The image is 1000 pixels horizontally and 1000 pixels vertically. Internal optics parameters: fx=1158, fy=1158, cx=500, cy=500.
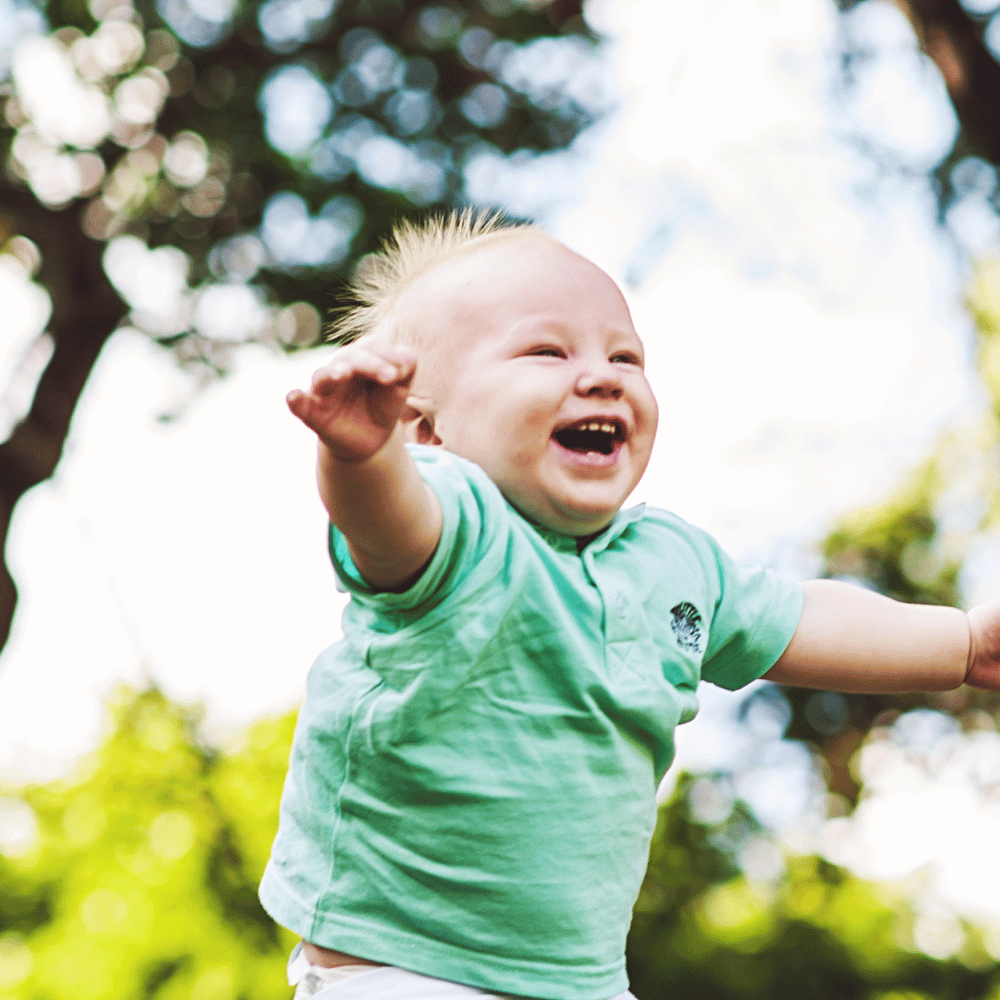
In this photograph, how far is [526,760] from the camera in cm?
108

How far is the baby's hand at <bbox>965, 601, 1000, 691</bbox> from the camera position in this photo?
141 cm

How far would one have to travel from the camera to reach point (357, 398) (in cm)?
93

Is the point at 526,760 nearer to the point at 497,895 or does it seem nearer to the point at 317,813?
the point at 497,895

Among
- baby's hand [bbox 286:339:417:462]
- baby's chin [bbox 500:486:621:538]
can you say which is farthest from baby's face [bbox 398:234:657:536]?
baby's hand [bbox 286:339:417:462]

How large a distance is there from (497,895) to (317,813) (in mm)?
207

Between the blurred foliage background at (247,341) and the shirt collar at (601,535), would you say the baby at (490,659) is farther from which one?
the blurred foliage background at (247,341)

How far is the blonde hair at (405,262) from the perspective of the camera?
1.38 m

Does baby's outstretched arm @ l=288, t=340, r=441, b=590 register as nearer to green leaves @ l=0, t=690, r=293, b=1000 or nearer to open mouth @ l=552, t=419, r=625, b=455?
open mouth @ l=552, t=419, r=625, b=455

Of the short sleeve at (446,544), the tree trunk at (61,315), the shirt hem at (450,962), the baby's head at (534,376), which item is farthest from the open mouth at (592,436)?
the tree trunk at (61,315)

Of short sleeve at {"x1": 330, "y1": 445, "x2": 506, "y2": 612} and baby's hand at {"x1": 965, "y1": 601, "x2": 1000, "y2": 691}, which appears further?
baby's hand at {"x1": 965, "y1": 601, "x2": 1000, "y2": 691}

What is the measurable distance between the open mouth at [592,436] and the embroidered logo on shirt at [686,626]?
0.18 metres

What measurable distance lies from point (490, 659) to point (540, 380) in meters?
0.29

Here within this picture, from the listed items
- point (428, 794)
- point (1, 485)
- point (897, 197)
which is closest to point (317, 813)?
point (428, 794)

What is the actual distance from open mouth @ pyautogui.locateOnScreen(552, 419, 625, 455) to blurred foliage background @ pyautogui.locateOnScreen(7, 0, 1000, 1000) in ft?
13.4
